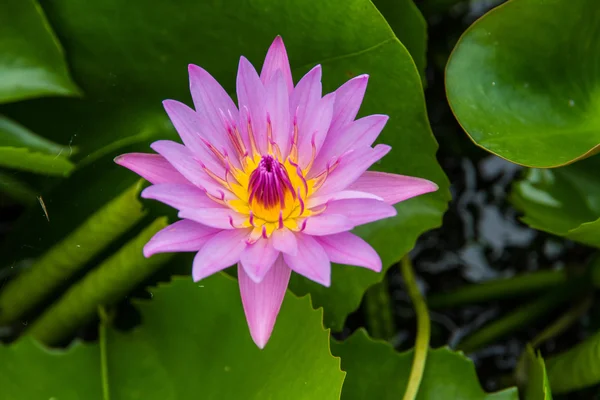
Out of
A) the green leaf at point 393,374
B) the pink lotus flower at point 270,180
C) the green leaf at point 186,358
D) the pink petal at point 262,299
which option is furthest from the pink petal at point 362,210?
→ the green leaf at point 393,374

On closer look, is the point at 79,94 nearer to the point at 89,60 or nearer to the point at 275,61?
the point at 89,60

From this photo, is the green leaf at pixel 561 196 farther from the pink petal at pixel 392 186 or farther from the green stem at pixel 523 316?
the pink petal at pixel 392 186

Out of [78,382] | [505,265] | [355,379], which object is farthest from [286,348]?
[505,265]

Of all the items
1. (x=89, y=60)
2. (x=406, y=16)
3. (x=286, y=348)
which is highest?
(x=89, y=60)

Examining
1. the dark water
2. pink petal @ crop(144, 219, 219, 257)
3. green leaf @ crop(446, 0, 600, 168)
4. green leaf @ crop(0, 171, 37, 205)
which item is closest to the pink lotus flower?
pink petal @ crop(144, 219, 219, 257)

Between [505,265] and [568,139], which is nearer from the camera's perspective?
[568,139]

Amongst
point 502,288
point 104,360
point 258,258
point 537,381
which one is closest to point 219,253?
point 258,258

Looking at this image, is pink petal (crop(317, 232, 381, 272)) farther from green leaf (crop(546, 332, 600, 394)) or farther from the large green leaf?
green leaf (crop(546, 332, 600, 394))
